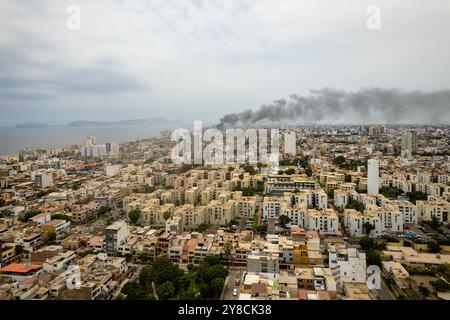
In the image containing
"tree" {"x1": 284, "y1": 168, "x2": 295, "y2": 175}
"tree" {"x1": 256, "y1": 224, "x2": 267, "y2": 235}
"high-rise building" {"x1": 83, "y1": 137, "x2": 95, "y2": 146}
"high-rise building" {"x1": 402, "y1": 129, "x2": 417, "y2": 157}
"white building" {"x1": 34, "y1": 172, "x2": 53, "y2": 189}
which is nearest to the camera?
"tree" {"x1": 256, "y1": 224, "x2": 267, "y2": 235}

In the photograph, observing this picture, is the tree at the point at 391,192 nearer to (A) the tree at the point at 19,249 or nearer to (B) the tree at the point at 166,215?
(B) the tree at the point at 166,215

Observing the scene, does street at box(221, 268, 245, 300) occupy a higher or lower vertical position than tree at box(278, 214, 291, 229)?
lower

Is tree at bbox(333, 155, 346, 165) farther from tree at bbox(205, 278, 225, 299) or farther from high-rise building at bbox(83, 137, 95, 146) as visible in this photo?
high-rise building at bbox(83, 137, 95, 146)

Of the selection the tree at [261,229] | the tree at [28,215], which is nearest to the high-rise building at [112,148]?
the tree at [28,215]

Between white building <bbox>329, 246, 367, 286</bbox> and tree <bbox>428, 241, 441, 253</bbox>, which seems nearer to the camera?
white building <bbox>329, 246, 367, 286</bbox>

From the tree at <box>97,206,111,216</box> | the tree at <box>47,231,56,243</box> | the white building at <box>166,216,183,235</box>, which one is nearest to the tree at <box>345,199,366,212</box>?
the white building at <box>166,216,183,235</box>

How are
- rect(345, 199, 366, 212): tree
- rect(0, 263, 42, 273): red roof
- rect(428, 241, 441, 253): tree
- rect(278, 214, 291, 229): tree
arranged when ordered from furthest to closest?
rect(345, 199, 366, 212): tree → rect(278, 214, 291, 229): tree → rect(428, 241, 441, 253): tree → rect(0, 263, 42, 273): red roof

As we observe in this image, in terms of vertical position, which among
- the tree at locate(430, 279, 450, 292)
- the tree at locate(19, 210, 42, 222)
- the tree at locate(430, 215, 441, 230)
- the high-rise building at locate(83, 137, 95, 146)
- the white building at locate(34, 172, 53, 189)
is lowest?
the tree at locate(430, 279, 450, 292)
